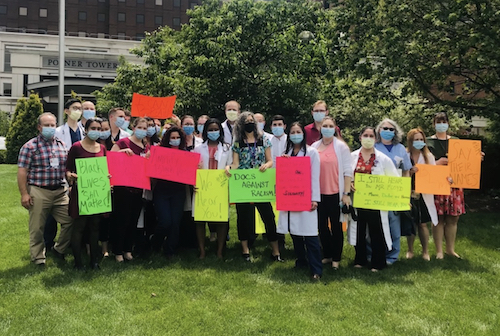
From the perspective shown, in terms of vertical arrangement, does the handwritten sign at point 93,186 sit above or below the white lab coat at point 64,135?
below

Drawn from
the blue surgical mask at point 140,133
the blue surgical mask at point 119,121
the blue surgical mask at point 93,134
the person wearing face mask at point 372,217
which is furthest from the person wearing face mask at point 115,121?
the person wearing face mask at point 372,217

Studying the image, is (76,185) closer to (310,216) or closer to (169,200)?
(169,200)

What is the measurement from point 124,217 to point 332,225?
299 cm

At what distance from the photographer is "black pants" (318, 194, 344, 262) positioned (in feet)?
18.6

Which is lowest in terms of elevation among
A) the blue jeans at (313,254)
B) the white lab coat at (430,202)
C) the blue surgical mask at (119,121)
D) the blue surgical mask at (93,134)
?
the blue jeans at (313,254)

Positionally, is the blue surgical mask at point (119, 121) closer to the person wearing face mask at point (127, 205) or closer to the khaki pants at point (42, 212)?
the person wearing face mask at point (127, 205)

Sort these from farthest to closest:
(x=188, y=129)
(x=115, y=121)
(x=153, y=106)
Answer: (x=153, y=106) → (x=188, y=129) → (x=115, y=121)

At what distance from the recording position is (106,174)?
5.50m

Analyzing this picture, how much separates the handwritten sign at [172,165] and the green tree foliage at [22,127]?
2154 cm

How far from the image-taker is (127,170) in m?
5.68

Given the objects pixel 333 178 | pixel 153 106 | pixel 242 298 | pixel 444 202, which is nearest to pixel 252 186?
pixel 333 178

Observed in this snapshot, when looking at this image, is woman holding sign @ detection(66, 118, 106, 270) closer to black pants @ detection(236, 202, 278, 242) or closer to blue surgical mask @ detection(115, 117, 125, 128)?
blue surgical mask @ detection(115, 117, 125, 128)

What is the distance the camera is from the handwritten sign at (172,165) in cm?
579

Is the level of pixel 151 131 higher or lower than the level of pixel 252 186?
higher
